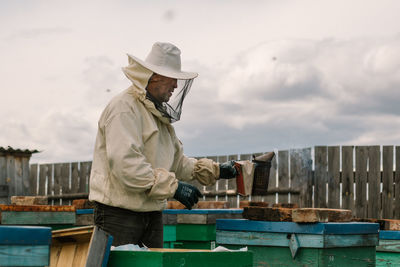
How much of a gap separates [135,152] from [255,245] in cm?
147

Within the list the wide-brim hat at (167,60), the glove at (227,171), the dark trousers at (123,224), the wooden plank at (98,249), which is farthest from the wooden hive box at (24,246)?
the glove at (227,171)

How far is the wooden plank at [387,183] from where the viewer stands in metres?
9.68

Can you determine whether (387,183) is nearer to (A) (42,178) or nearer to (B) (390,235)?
(B) (390,235)

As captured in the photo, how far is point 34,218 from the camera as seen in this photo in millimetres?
6367

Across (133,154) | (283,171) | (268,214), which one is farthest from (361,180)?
(133,154)

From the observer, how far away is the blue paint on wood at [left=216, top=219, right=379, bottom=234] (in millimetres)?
4238

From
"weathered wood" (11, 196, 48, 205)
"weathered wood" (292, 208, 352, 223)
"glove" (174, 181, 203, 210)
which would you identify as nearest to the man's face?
"glove" (174, 181, 203, 210)

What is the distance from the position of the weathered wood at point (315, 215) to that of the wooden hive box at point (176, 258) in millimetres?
1277

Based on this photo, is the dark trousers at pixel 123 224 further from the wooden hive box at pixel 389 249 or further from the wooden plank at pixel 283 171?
the wooden plank at pixel 283 171

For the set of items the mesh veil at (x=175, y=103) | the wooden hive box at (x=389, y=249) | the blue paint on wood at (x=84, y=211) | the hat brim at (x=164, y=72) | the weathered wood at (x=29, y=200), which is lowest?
the wooden hive box at (x=389, y=249)

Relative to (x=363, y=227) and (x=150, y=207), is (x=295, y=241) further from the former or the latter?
(x=150, y=207)

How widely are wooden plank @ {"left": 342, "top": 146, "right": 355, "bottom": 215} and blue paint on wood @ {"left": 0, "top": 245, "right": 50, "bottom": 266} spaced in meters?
8.11

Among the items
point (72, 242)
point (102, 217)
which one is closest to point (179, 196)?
point (102, 217)

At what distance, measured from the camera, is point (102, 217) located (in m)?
3.71
